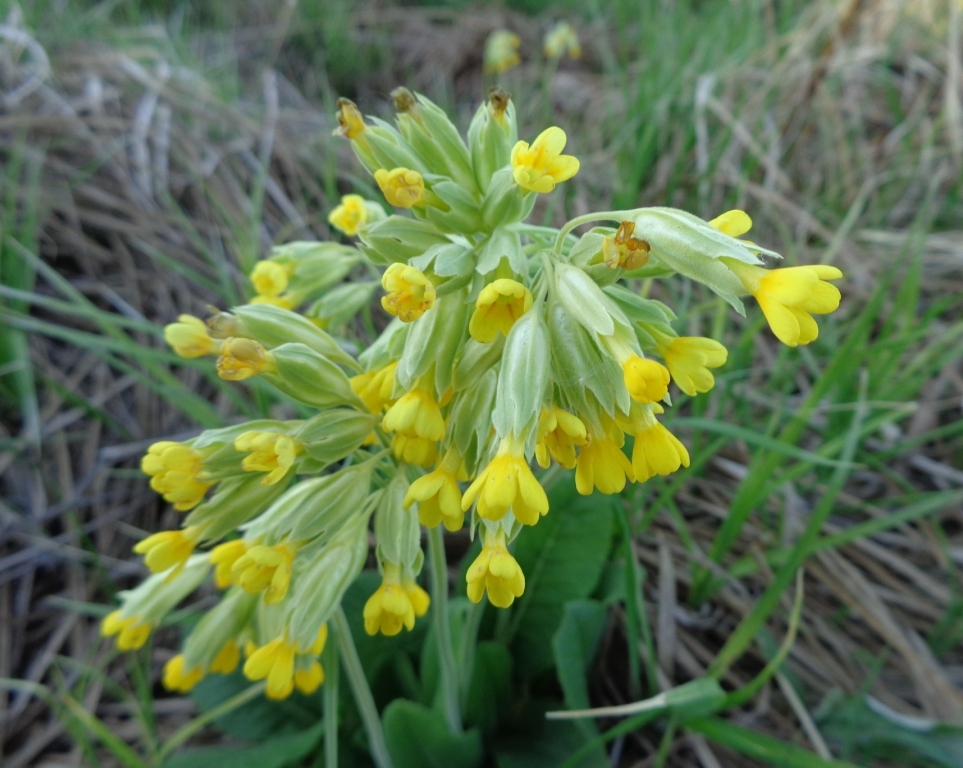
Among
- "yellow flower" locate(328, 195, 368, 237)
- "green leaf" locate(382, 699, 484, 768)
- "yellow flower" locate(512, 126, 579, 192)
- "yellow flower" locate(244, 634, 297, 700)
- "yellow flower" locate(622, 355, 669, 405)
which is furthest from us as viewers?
"green leaf" locate(382, 699, 484, 768)

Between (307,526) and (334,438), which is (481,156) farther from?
(307,526)

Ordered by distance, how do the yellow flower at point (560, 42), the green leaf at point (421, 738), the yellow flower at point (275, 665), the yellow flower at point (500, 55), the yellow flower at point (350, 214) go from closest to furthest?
the yellow flower at point (275, 665), the yellow flower at point (350, 214), the green leaf at point (421, 738), the yellow flower at point (500, 55), the yellow flower at point (560, 42)

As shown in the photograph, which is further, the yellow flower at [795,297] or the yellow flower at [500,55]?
the yellow flower at [500,55]

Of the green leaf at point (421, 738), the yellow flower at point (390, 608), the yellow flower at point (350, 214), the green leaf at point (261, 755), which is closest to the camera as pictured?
the yellow flower at point (390, 608)

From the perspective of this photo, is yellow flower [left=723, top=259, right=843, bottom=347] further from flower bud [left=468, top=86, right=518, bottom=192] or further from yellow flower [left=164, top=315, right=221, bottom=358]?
yellow flower [left=164, top=315, right=221, bottom=358]

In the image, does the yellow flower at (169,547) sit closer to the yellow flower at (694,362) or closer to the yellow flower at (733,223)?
the yellow flower at (694,362)

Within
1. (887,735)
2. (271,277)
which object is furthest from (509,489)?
(887,735)

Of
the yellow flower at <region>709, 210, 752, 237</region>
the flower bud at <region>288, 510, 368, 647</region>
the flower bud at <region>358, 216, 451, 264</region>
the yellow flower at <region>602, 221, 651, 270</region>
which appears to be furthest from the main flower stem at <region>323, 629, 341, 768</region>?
the yellow flower at <region>709, 210, 752, 237</region>

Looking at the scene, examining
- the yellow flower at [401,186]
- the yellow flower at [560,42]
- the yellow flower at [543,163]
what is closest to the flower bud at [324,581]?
the yellow flower at [401,186]
